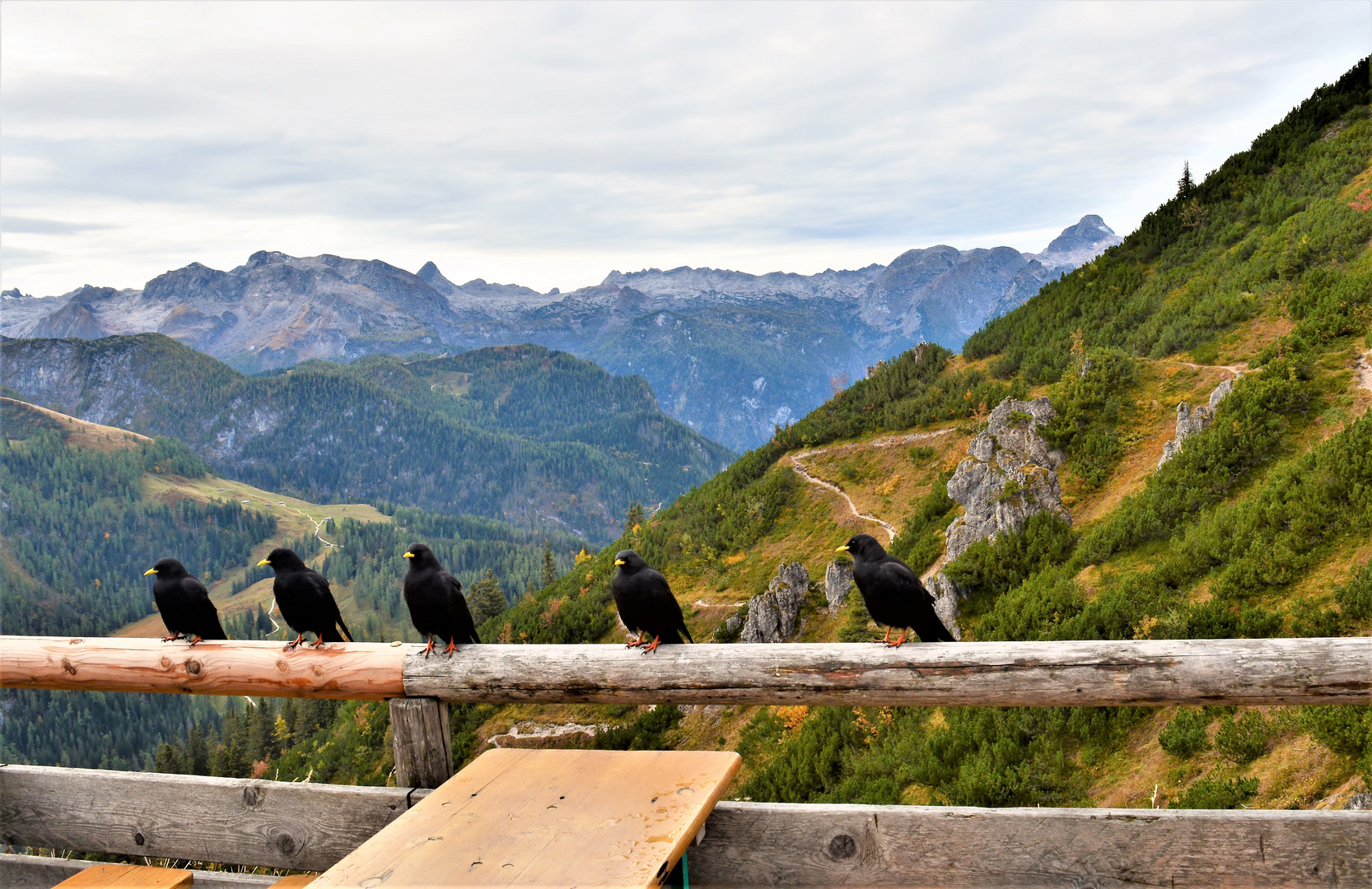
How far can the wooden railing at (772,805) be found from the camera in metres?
4.18

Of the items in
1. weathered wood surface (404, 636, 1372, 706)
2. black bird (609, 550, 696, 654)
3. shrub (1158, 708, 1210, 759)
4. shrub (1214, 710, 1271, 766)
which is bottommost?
shrub (1158, 708, 1210, 759)

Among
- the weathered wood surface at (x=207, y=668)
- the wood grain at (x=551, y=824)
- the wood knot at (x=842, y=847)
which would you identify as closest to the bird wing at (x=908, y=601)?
the wood knot at (x=842, y=847)

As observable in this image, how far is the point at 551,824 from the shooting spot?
3863 mm

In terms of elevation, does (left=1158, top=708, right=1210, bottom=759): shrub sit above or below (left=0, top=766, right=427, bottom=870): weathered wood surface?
below

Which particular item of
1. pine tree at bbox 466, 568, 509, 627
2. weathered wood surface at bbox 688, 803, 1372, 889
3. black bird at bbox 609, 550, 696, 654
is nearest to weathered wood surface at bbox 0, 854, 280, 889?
black bird at bbox 609, 550, 696, 654

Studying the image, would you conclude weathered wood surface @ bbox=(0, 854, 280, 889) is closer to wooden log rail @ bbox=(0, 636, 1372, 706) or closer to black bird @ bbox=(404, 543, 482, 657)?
wooden log rail @ bbox=(0, 636, 1372, 706)

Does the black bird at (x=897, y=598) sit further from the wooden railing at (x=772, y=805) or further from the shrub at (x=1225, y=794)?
the shrub at (x=1225, y=794)

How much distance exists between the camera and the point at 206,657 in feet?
18.0

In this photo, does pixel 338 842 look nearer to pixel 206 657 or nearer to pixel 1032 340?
pixel 206 657

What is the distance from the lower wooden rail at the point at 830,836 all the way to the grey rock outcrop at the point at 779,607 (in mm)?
26354

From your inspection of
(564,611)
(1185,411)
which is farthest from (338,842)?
(564,611)

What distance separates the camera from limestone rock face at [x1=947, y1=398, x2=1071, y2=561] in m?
23.0

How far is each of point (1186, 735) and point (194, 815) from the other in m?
11.9

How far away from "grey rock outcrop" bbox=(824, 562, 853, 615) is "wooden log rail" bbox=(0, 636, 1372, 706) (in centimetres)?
2515
